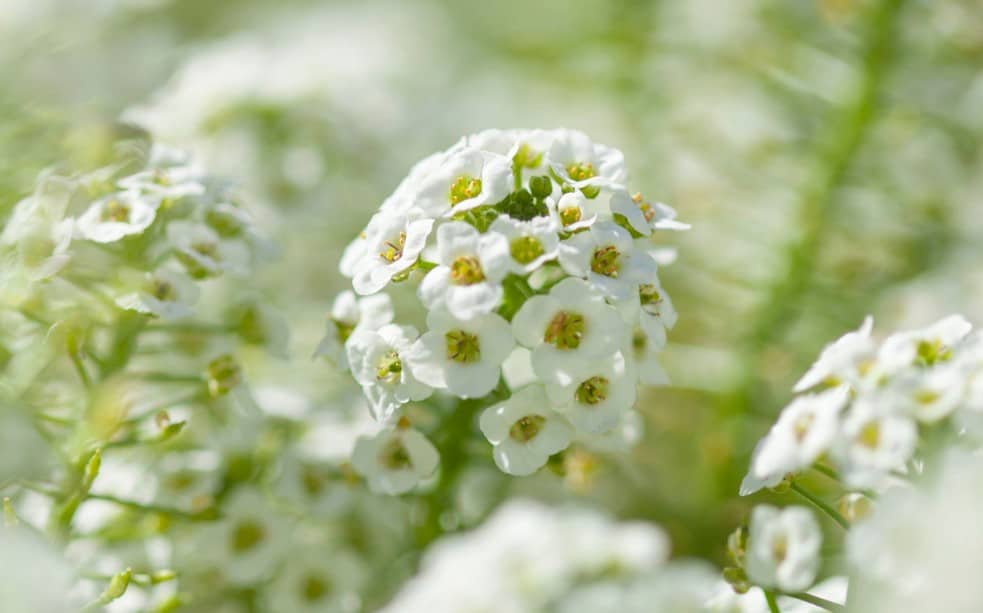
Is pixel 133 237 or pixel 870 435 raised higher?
pixel 870 435

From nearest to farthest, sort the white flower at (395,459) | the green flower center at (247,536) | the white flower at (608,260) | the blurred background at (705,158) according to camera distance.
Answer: the white flower at (608,260) → the white flower at (395,459) → the green flower center at (247,536) → the blurred background at (705,158)

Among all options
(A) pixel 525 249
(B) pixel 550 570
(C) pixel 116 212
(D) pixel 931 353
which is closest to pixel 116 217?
(C) pixel 116 212

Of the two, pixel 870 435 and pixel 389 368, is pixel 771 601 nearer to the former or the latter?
pixel 870 435

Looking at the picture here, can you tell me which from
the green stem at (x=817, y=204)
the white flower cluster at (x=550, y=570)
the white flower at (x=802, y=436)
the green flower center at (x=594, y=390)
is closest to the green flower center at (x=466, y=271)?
the green flower center at (x=594, y=390)

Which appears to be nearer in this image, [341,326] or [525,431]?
[525,431]

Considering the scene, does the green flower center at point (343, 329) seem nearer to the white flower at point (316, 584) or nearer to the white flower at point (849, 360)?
the white flower at point (316, 584)

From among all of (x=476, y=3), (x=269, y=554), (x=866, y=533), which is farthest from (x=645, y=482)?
(x=476, y=3)

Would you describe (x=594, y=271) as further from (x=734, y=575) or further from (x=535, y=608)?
(x=535, y=608)
